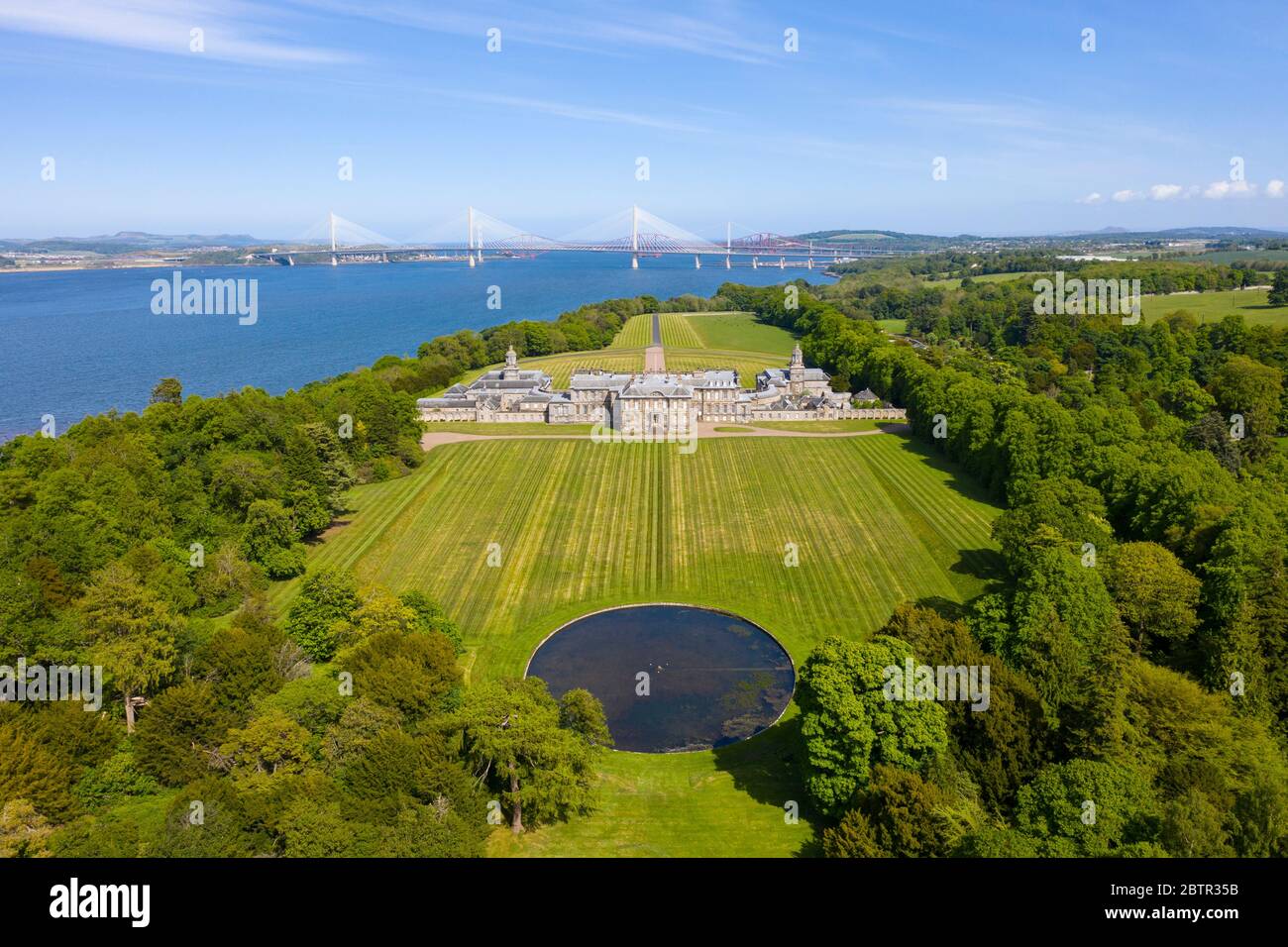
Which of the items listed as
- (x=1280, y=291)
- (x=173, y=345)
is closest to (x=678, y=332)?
(x=173, y=345)

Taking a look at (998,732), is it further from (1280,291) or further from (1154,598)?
(1280,291)

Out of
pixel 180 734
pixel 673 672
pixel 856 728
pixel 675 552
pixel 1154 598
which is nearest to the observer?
pixel 856 728

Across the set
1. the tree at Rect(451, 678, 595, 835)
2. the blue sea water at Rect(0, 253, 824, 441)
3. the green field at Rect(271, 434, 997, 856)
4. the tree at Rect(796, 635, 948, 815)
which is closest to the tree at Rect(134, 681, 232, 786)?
the tree at Rect(451, 678, 595, 835)

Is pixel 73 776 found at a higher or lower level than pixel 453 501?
lower

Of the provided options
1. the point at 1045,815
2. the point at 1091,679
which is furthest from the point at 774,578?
the point at 1045,815

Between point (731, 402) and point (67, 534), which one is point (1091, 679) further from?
point (731, 402)

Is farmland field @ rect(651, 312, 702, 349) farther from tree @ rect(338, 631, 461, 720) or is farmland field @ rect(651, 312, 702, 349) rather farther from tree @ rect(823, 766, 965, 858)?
tree @ rect(823, 766, 965, 858)

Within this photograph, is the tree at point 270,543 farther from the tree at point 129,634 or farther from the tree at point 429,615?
the tree at point 429,615
